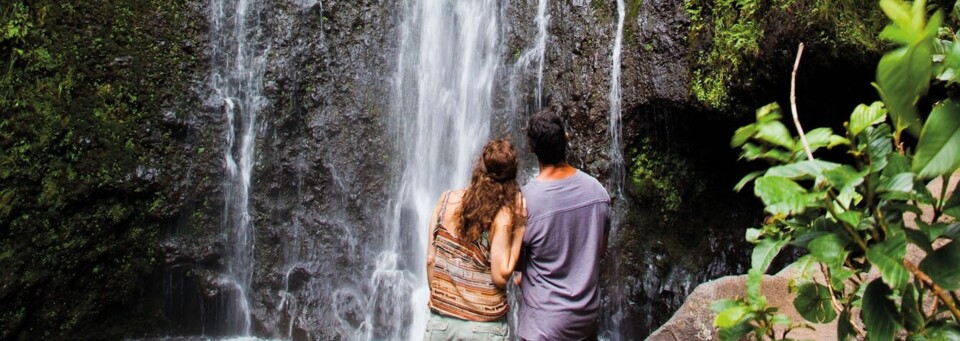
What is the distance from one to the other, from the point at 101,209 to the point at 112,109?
1112 millimetres

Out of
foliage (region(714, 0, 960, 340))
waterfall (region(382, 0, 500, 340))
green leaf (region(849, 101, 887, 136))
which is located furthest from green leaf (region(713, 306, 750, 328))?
waterfall (region(382, 0, 500, 340))

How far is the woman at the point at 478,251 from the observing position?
2670 millimetres

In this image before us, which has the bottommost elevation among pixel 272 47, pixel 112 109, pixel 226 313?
pixel 226 313

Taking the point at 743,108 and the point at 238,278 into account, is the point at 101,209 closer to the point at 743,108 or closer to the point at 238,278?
the point at 238,278

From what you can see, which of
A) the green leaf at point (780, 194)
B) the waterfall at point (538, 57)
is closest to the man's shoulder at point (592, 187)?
the green leaf at point (780, 194)

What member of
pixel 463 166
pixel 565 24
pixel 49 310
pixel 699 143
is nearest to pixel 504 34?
pixel 565 24

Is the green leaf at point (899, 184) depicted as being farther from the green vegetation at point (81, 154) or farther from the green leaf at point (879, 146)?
the green vegetation at point (81, 154)

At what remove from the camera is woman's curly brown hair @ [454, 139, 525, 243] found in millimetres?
2662

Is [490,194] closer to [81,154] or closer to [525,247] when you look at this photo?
[525,247]

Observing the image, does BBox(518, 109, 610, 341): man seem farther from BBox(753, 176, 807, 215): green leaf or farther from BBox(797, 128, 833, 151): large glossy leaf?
BBox(753, 176, 807, 215): green leaf

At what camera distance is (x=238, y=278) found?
7938 millimetres

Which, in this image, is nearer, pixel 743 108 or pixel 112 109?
pixel 743 108

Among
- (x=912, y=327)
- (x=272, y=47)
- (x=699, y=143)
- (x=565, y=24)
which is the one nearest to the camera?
(x=912, y=327)

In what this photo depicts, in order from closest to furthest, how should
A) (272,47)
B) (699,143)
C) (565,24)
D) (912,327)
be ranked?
1. (912,327)
2. (699,143)
3. (565,24)
4. (272,47)
